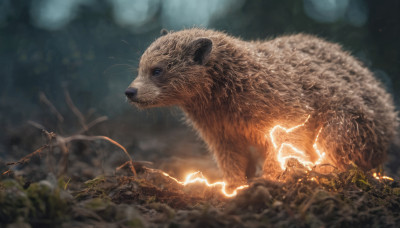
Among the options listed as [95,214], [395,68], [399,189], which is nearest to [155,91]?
[95,214]

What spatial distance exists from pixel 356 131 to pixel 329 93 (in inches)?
25.4

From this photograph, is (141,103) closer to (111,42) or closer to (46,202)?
(46,202)

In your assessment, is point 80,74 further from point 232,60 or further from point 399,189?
point 399,189

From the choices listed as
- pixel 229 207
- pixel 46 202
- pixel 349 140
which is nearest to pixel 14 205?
pixel 46 202

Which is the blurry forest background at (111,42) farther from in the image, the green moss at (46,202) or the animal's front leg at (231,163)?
the green moss at (46,202)

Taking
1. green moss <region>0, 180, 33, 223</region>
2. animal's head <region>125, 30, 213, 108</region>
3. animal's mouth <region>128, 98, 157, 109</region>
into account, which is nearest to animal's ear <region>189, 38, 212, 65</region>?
animal's head <region>125, 30, 213, 108</region>

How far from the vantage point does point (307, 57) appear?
477cm

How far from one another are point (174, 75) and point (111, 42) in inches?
172

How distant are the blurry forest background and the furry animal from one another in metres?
2.42

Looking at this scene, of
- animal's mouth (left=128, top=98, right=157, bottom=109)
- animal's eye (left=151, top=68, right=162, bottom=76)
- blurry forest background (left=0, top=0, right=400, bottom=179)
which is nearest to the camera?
animal's mouth (left=128, top=98, right=157, bottom=109)

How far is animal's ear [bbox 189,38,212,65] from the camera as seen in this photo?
13.2 feet

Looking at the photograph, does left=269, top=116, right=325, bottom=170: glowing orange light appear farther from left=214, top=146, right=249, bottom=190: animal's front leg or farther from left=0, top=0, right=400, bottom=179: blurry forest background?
left=0, top=0, right=400, bottom=179: blurry forest background

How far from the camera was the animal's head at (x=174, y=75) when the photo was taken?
13.2 feet

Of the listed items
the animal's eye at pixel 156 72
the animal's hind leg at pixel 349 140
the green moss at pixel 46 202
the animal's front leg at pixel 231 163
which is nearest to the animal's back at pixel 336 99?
the animal's hind leg at pixel 349 140
